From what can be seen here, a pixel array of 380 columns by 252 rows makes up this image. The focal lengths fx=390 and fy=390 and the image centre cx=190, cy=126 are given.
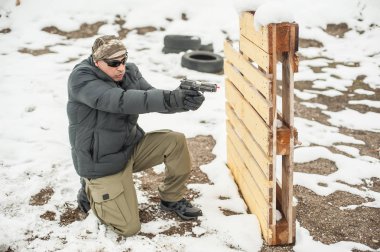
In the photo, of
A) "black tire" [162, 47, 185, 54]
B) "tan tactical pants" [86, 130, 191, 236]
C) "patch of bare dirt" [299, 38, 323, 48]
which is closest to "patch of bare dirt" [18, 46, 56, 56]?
"black tire" [162, 47, 185, 54]

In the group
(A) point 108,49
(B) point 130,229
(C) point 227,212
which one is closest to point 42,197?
(B) point 130,229

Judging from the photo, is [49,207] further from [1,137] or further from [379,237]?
[379,237]

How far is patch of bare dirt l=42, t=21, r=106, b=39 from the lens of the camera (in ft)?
33.3

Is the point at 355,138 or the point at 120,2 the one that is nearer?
the point at 355,138

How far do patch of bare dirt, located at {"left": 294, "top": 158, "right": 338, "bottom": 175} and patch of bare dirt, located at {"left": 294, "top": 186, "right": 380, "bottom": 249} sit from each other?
466 mm

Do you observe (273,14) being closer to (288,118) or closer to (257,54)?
(257,54)

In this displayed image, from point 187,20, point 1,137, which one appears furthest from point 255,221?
point 187,20

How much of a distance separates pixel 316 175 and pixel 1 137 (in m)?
3.97

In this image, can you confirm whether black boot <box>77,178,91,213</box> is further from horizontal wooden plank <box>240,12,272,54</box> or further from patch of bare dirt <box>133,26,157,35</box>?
patch of bare dirt <box>133,26,157,35</box>

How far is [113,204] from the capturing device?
336 cm

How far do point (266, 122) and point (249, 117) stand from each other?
1.58 feet

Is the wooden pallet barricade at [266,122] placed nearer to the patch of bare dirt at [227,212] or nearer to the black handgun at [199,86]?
the patch of bare dirt at [227,212]

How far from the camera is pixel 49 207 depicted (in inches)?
148

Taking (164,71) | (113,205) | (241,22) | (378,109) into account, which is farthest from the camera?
(164,71)
